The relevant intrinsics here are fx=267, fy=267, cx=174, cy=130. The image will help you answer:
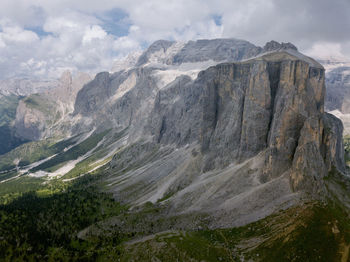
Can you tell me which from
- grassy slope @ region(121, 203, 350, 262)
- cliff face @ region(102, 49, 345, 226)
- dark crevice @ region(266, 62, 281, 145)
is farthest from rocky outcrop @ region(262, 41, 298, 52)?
grassy slope @ region(121, 203, 350, 262)

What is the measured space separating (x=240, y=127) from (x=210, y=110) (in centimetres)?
2413

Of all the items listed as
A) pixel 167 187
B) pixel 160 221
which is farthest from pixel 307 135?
pixel 167 187

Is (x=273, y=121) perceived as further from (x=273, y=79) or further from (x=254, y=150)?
(x=273, y=79)

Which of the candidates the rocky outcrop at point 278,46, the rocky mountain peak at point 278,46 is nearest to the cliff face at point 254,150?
the rocky outcrop at point 278,46

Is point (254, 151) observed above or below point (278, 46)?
below

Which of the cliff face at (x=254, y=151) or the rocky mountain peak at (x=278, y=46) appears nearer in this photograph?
the cliff face at (x=254, y=151)

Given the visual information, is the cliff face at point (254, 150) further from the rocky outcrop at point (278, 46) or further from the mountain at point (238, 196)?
the rocky outcrop at point (278, 46)

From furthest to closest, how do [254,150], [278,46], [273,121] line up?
[278,46] < [254,150] < [273,121]

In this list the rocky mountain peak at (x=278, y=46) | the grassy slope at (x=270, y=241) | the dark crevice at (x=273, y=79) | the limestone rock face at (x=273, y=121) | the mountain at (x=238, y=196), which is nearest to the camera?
the grassy slope at (x=270, y=241)

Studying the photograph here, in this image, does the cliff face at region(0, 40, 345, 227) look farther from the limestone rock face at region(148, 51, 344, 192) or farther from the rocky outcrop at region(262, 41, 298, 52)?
the rocky outcrop at region(262, 41, 298, 52)

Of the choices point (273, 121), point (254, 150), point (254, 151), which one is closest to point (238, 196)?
point (254, 151)

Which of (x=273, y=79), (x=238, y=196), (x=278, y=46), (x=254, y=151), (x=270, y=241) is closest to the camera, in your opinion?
(x=270, y=241)

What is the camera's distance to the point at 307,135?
3290 inches

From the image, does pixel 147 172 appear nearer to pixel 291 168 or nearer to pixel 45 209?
pixel 45 209
